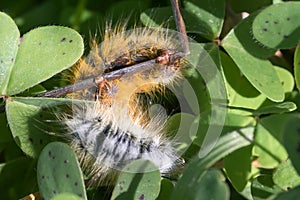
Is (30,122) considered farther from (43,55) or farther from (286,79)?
(286,79)

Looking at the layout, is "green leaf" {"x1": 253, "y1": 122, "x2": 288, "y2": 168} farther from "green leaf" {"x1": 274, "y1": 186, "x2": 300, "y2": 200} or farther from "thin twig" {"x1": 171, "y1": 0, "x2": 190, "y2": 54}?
"green leaf" {"x1": 274, "y1": 186, "x2": 300, "y2": 200}

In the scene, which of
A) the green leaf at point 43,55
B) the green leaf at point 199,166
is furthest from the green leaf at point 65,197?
the green leaf at point 43,55

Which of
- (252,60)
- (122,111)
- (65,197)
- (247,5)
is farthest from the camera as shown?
(247,5)

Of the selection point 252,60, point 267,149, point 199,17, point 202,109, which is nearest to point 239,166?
point 267,149

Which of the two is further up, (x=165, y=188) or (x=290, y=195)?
(x=290, y=195)

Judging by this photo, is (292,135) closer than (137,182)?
Yes
